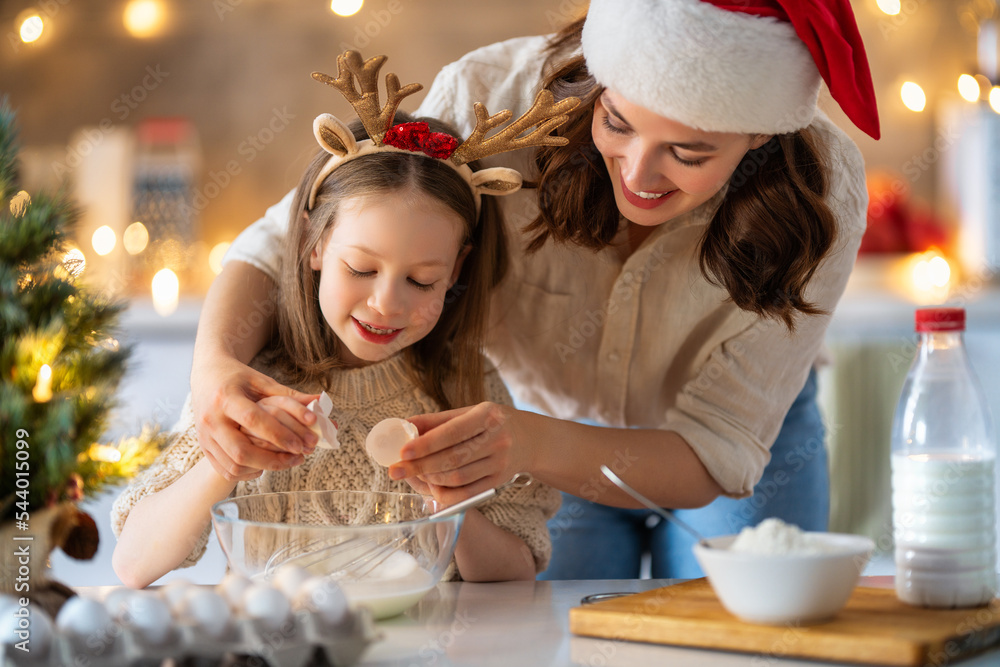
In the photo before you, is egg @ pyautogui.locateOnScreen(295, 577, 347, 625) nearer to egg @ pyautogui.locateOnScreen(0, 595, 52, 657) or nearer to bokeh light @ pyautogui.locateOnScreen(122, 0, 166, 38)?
egg @ pyautogui.locateOnScreen(0, 595, 52, 657)

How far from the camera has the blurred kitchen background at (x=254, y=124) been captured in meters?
2.61

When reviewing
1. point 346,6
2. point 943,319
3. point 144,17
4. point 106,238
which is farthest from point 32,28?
point 943,319

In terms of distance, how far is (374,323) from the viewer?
103cm

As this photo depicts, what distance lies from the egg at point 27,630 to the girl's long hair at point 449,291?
1.79 ft

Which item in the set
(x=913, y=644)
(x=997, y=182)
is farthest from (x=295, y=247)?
(x=997, y=182)

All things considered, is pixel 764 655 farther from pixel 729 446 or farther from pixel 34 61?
pixel 34 61

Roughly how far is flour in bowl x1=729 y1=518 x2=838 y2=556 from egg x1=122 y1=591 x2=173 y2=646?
42cm

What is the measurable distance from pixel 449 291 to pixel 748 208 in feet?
1.24

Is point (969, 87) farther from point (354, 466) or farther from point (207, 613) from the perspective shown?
point (207, 613)

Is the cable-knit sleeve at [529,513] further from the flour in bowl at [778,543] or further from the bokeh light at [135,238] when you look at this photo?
the bokeh light at [135,238]

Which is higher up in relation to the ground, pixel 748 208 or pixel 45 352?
pixel 748 208

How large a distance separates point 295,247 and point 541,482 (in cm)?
42

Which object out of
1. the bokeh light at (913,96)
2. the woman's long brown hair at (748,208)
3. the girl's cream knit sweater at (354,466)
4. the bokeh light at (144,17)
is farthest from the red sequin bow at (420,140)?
the bokeh light at (144,17)

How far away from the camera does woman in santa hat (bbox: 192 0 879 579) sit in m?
0.92
